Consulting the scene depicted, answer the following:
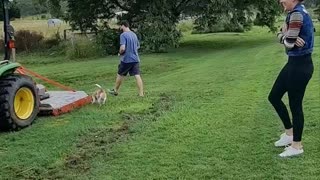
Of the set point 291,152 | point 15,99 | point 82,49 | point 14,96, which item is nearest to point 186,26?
point 82,49

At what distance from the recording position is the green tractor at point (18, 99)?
7695 mm

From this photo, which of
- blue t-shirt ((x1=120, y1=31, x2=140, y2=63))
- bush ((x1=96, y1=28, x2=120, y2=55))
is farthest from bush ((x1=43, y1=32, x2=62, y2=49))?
blue t-shirt ((x1=120, y1=31, x2=140, y2=63))

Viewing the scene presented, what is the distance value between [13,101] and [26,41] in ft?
73.9

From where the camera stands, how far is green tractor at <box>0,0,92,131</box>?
770cm

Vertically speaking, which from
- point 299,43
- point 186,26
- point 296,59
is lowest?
point 186,26

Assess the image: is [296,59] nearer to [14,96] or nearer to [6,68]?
[14,96]

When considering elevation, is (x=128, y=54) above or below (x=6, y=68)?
below

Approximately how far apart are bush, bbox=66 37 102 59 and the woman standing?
750 inches

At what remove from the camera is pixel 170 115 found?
27.9 ft

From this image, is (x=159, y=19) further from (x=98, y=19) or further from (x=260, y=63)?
(x=260, y=63)

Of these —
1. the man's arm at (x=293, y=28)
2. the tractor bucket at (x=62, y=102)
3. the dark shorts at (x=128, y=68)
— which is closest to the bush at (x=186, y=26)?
the dark shorts at (x=128, y=68)

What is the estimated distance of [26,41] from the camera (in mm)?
29672

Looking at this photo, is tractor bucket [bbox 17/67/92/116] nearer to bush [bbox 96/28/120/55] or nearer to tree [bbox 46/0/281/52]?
tree [bbox 46/0/281/52]

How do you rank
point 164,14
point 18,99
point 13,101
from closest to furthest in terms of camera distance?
point 13,101, point 18,99, point 164,14
